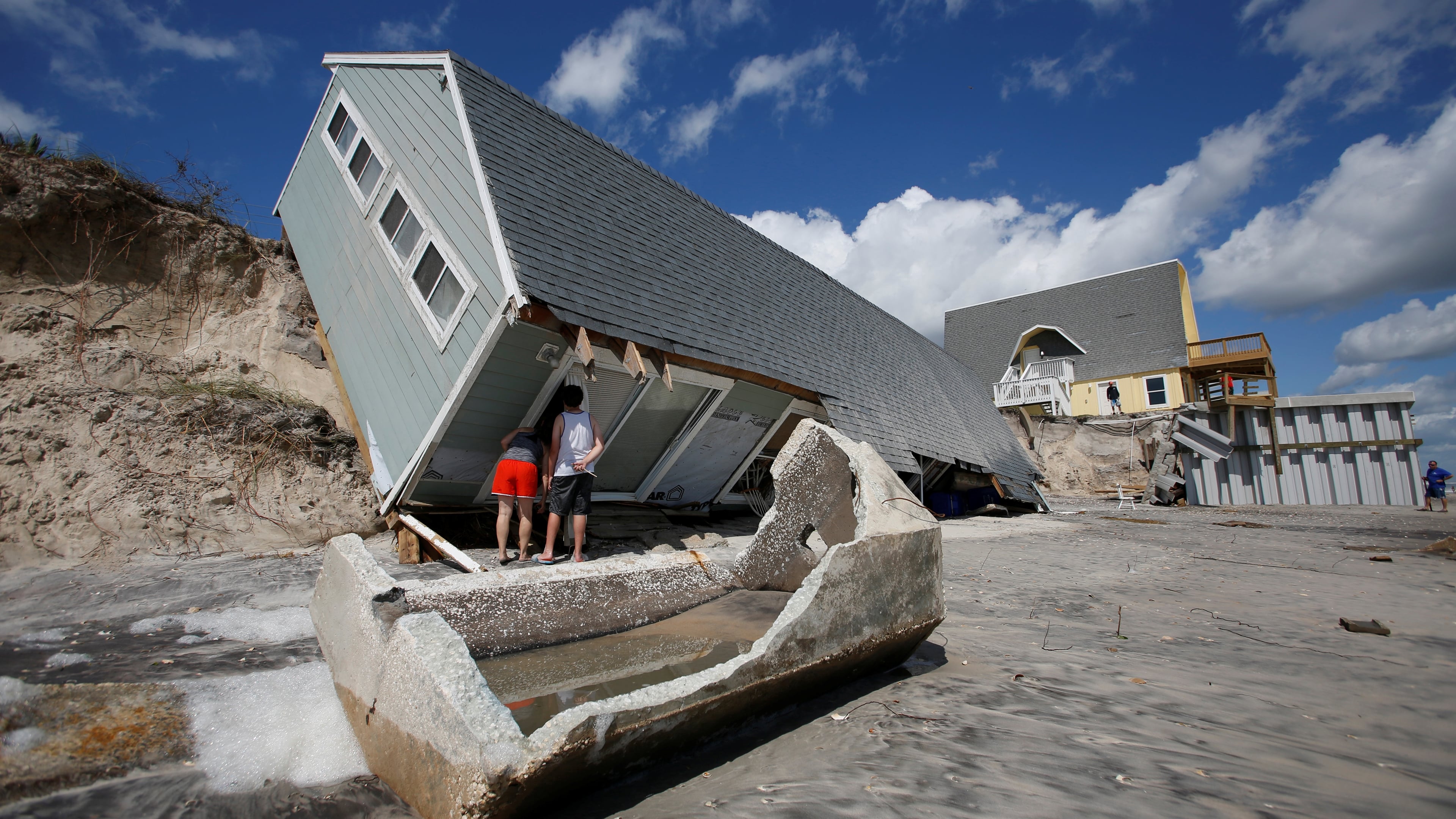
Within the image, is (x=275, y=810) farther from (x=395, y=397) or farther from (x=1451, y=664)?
(x=395, y=397)

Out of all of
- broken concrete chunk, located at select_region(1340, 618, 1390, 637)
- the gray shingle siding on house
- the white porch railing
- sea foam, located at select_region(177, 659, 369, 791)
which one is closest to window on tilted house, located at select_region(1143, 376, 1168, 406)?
the gray shingle siding on house

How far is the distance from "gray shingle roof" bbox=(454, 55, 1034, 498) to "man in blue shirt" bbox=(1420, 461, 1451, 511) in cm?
1041

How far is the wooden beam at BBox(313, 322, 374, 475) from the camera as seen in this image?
785cm

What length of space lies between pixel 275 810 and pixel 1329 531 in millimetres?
14809

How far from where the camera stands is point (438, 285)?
6.62 meters

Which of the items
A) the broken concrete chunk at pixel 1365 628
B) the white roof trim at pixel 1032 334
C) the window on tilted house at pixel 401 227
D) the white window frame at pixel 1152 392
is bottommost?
the broken concrete chunk at pixel 1365 628

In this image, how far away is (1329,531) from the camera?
10.8 m

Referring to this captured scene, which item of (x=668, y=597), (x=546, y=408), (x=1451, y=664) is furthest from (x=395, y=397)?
(x=1451, y=664)

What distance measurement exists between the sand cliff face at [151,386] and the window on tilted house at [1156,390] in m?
28.6

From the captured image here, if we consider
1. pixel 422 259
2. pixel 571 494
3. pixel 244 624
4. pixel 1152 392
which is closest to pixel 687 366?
pixel 571 494

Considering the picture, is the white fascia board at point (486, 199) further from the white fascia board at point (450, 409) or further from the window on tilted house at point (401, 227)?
the window on tilted house at point (401, 227)

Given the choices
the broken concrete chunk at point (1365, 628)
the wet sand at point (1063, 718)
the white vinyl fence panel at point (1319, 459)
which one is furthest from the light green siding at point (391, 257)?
the white vinyl fence panel at point (1319, 459)

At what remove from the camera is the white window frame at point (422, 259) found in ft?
20.4

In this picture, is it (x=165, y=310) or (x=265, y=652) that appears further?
(x=165, y=310)
